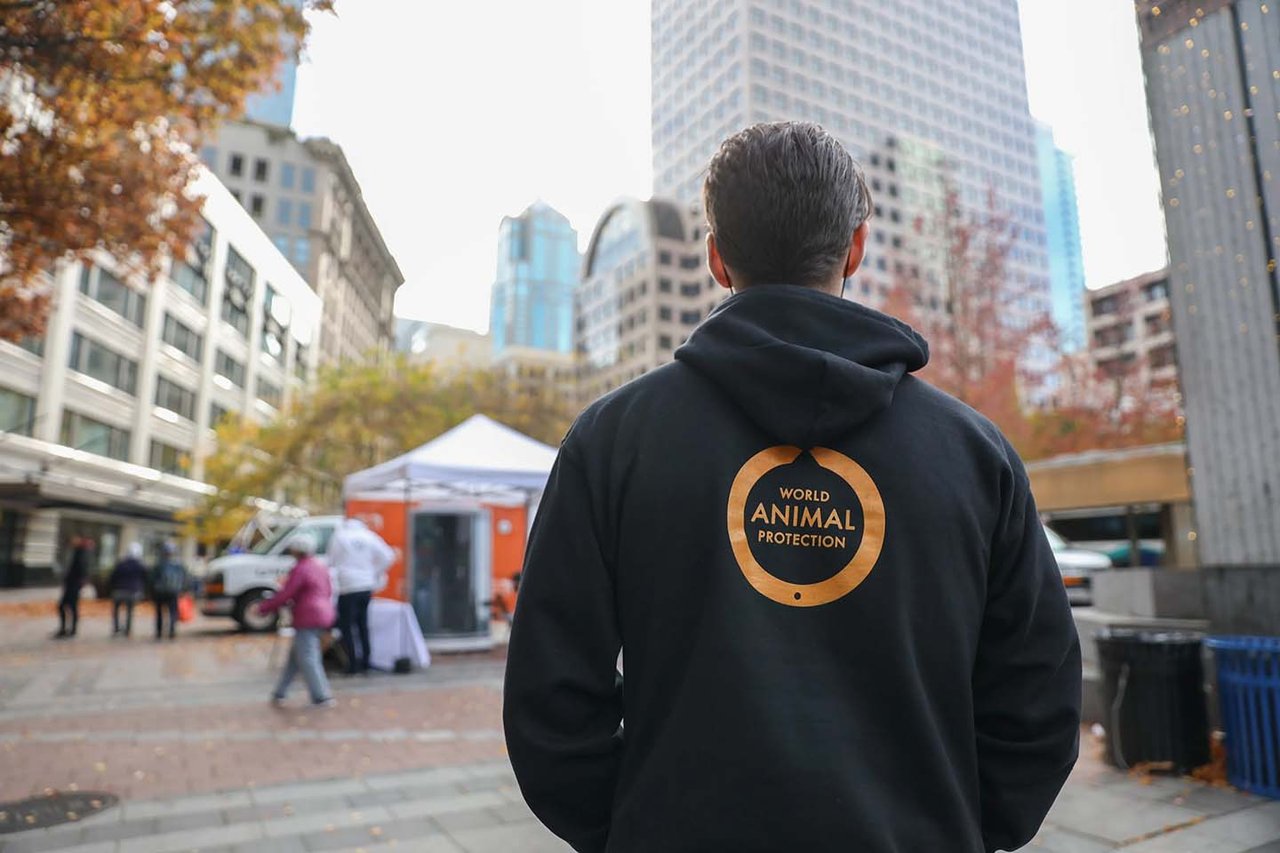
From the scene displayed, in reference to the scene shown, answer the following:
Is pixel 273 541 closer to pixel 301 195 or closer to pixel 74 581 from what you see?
pixel 74 581

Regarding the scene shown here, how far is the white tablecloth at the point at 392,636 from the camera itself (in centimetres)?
1188

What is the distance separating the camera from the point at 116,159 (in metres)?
9.63

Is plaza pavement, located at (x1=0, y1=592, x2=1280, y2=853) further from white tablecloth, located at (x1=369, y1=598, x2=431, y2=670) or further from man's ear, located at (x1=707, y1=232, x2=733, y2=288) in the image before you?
man's ear, located at (x1=707, y1=232, x2=733, y2=288)

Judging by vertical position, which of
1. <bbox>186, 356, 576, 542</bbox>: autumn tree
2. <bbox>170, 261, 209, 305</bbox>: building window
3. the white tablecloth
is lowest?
the white tablecloth

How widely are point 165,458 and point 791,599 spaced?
48.8 meters

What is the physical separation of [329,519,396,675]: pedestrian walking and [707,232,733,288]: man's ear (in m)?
10.4

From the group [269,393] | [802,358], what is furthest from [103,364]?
[802,358]

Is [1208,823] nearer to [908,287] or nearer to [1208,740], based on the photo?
[1208,740]

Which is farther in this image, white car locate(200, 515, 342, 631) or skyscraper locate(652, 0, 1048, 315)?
skyscraper locate(652, 0, 1048, 315)

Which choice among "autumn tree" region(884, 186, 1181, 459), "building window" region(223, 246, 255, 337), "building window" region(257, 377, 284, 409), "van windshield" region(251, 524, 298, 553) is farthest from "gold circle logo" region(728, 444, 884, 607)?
"building window" region(257, 377, 284, 409)

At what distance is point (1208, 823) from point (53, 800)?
713cm

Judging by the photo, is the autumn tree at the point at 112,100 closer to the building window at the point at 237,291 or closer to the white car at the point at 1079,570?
the white car at the point at 1079,570

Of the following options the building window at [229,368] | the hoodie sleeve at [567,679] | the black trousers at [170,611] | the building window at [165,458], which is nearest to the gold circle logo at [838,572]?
the hoodie sleeve at [567,679]

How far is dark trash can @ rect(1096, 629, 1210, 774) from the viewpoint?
18.9 ft
